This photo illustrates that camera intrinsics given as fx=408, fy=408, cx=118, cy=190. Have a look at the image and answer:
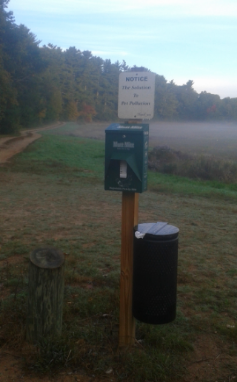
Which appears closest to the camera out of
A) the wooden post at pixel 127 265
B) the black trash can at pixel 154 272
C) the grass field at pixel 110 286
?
the grass field at pixel 110 286

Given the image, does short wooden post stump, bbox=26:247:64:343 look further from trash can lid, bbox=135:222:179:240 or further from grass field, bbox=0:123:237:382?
trash can lid, bbox=135:222:179:240

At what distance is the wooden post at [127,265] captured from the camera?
331 centimetres

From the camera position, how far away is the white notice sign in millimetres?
3213

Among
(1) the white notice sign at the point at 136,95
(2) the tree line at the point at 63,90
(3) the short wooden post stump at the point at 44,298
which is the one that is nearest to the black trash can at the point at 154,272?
(3) the short wooden post stump at the point at 44,298

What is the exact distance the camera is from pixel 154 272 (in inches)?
127

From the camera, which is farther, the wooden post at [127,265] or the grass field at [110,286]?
the wooden post at [127,265]

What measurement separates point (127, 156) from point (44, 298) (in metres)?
1.28

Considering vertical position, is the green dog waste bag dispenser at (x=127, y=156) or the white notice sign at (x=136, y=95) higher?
the white notice sign at (x=136, y=95)

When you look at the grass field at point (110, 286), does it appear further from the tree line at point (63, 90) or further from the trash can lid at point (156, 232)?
the tree line at point (63, 90)

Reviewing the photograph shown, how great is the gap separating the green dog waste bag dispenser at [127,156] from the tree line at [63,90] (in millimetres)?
27464

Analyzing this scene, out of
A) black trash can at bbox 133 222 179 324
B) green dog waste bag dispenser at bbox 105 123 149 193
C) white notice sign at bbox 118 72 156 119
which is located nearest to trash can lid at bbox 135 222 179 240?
black trash can at bbox 133 222 179 324

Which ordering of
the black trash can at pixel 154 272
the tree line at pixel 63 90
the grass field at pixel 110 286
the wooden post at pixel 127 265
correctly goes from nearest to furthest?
1. the grass field at pixel 110 286
2. the black trash can at pixel 154 272
3. the wooden post at pixel 127 265
4. the tree line at pixel 63 90

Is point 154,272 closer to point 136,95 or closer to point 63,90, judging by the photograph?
point 136,95

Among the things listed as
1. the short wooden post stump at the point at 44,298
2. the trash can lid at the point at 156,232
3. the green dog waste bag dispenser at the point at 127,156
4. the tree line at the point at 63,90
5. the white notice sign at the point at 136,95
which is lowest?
the short wooden post stump at the point at 44,298
